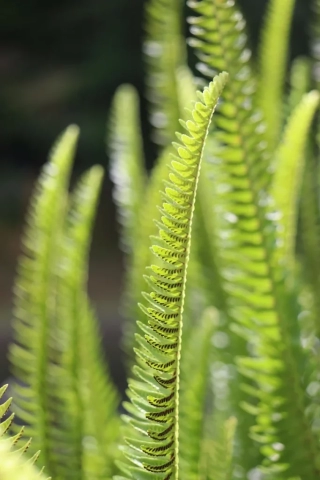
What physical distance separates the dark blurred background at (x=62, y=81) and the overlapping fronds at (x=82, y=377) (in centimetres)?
160

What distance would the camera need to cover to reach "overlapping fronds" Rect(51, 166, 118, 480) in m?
0.21

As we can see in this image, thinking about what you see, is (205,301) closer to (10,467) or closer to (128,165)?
(128,165)

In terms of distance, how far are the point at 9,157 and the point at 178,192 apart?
6.81 ft

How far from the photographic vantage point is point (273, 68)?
291 mm

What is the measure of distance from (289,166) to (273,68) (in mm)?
94

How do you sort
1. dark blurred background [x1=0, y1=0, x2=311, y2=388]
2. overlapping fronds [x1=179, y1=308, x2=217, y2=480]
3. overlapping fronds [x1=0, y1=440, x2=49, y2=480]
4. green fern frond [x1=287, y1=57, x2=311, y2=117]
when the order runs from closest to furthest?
overlapping fronds [x1=0, y1=440, x2=49, y2=480] → overlapping fronds [x1=179, y1=308, x2=217, y2=480] → green fern frond [x1=287, y1=57, x2=311, y2=117] → dark blurred background [x1=0, y1=0, x2=311, y2=388]

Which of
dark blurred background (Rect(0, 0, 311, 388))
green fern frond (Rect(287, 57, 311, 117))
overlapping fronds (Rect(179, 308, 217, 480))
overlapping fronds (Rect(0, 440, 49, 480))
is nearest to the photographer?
overlapping fronds (Rect(0, 440, 49, 480))

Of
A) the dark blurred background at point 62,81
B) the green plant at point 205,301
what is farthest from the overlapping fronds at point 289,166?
the dark blurred background at point 62,81

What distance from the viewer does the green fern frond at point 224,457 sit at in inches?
6.8

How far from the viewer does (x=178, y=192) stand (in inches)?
4.6

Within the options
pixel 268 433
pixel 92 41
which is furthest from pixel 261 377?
pixel 92 41

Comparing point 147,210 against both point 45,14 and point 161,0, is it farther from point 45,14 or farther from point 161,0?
point 45,14

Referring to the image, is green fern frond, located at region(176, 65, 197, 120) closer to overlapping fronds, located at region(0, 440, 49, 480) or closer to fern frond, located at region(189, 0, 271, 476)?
fern frond, located at region(189, 0, 271, 476)

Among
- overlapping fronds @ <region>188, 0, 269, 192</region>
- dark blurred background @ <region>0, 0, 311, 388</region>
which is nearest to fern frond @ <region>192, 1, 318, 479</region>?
overlapping fronds @ <region>188, 0, 269, 192</region>
